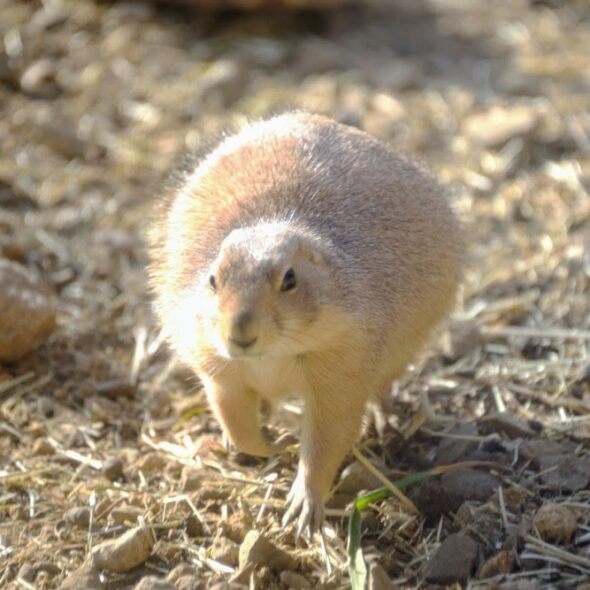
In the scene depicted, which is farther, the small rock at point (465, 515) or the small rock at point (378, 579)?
the small rock at point (465, 515)

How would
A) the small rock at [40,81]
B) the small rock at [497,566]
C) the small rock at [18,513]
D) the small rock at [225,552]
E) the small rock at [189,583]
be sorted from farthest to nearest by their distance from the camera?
the small rock at [40,81], the small rock at [18,513], the small rock at [225,552], the small rock at [497,566], the small rock at [189,583]

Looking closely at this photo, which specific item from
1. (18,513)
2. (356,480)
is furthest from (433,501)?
(18,513)

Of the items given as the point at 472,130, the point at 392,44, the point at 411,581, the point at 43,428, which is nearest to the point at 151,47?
the point at 392,44

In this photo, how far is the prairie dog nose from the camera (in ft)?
11.9

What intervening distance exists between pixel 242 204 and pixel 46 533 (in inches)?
59.2

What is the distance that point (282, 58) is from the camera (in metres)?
8.73

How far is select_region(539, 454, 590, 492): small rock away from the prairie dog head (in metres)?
→ 1.16

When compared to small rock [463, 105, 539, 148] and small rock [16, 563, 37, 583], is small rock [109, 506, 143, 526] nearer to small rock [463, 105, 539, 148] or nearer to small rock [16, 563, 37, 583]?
small rock [16, 563, 37, 583]

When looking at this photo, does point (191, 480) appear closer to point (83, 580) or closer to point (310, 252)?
point (83, 580)

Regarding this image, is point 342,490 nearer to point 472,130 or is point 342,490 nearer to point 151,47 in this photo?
point 472,130

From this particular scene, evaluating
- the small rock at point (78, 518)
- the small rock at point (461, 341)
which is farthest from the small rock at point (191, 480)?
the small rock at point (461, 341)

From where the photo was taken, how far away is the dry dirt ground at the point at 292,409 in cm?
404

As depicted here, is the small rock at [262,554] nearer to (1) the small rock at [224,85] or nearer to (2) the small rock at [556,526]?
(2) the small rock at [556,526]

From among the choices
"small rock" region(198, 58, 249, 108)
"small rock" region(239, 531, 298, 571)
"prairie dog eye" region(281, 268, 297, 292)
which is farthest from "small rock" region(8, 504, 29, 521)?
"small rock" region(198, 58, 249, 108)
